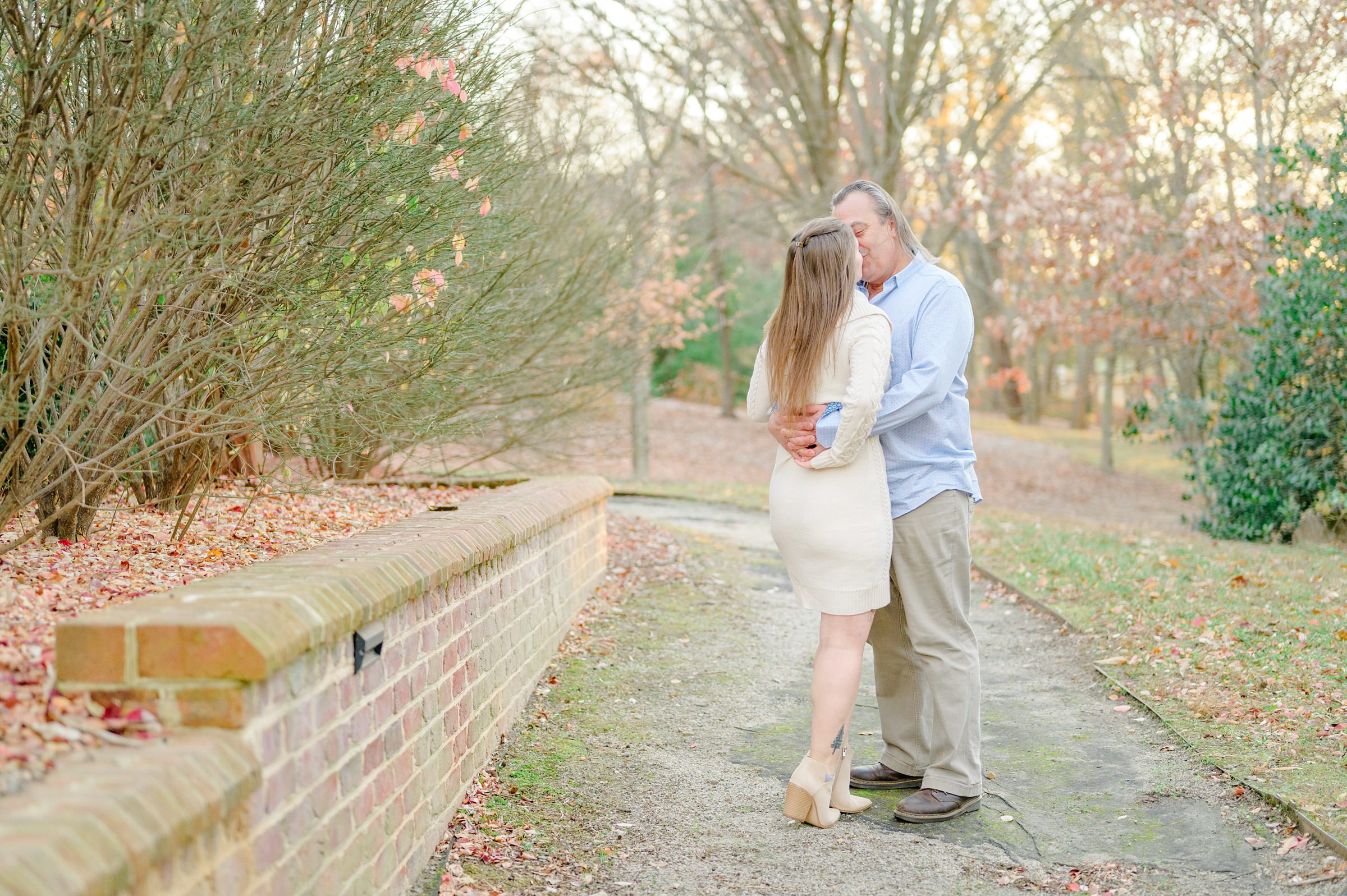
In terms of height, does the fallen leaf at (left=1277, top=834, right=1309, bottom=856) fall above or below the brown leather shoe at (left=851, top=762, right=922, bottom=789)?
above

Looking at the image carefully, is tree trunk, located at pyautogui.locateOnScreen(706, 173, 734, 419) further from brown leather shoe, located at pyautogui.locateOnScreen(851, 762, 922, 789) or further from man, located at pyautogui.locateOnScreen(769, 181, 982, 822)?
brown leather shoe, located at pyautogui.locateOnScreen(851, 762, 922, 789)

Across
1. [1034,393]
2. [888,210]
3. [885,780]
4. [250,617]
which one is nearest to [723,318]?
[1034,393]

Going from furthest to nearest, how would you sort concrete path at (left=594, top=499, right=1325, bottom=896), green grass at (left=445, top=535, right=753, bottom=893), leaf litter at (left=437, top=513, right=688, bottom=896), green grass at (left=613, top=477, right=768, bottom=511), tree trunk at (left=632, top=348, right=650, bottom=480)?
tree trunk at (left=632, top=348, right=650, bottom=480), green grass at (left=613, top=477, right=768, bottom=511), green grass at (left=445, top=535, right=753, bottom=893), concrete path at (left=594, top=499, right=1325, bottom=896), leaf litter at (left=437, top=513, right=688, bottom=896)

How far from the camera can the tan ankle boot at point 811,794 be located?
3.99m

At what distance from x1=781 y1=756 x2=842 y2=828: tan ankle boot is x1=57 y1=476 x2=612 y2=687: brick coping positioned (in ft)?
4.51

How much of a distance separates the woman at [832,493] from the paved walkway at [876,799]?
0.35 m

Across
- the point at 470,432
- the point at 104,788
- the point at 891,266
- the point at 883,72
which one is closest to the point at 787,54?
the point at 883,72

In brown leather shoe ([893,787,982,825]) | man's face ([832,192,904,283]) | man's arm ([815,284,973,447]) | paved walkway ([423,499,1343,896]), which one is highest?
man's face ([832,192,904,283])

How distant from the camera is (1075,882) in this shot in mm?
3588

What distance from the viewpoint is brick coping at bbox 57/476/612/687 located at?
90.5 inches

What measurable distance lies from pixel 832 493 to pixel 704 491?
38.4 feet

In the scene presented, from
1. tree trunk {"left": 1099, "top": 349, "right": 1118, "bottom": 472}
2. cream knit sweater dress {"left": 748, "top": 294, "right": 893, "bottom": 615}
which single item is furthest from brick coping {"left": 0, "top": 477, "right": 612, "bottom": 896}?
tree trunk {"left": 1099, "top": 349, "right": 1118, "bottom": 472}

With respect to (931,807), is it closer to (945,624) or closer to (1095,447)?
(945,624)

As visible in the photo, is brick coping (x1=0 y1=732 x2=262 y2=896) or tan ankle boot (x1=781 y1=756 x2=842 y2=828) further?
tan ankle boot (x1=781 y1=756 x2=842 y2=828)
